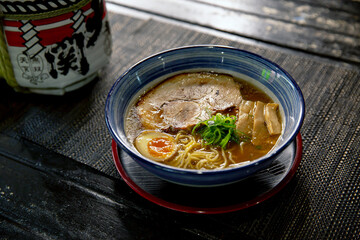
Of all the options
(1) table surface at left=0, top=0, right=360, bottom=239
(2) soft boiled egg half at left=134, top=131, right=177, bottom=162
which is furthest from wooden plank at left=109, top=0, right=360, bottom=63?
(2) soft boiled egg half at left=134, top=131, right=177, bottom=162

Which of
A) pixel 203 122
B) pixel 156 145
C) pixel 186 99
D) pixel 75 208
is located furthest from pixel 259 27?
pixel 75 208

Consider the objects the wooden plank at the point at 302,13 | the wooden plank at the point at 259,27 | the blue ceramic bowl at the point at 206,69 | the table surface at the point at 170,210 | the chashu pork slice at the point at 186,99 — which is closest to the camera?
the blue ceramic bowl at the point at 206,69

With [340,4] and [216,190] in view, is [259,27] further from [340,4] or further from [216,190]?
[216,190]

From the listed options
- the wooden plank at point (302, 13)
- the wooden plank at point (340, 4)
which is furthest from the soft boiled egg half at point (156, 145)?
the wooden plank at point (340, 4)

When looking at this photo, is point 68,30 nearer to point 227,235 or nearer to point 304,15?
point 227,235

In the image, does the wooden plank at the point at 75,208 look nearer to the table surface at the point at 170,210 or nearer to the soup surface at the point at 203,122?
the table surface at the point at 170,210
